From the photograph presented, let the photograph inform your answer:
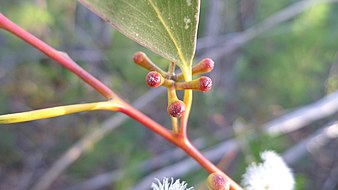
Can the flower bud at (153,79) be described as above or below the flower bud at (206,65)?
below

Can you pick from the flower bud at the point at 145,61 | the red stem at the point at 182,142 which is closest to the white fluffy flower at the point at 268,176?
the red stem at the point at 182,142

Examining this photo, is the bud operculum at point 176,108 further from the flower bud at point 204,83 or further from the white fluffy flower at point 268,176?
the white fluffy flower at point 268,176

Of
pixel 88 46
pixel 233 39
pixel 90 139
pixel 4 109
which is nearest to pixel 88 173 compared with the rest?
pixel 90 139

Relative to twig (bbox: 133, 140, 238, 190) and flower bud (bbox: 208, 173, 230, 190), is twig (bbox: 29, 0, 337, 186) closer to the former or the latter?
twig (bbox: 133, 140, 238, 190)

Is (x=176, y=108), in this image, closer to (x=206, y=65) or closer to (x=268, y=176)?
(x=206, y=65)

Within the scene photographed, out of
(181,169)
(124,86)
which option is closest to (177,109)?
(181,169)

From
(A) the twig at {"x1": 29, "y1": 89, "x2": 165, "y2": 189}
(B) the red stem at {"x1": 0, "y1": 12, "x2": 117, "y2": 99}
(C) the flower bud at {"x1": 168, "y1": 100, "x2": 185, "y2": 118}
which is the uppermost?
(A) the twig at {"x1": 29, "y1": 89, "x2": 165, "y2": 189}

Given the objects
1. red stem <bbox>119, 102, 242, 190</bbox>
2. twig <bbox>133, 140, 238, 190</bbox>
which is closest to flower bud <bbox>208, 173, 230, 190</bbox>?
red stem <bbox>119, 102, 242, 190</bbox>
